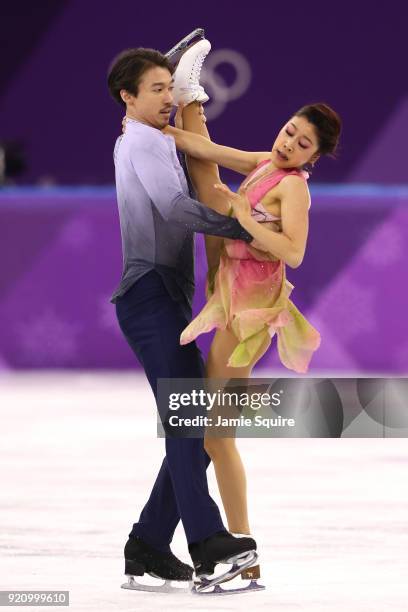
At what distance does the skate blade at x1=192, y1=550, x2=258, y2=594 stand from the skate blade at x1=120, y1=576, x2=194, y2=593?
0.39 ft

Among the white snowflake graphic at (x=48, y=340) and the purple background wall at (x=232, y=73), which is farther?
the purple background wall at (x=232, y=73)

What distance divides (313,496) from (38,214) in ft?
16.6

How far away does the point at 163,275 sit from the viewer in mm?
4242

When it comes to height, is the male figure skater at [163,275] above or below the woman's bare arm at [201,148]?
below

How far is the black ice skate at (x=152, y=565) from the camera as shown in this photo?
172 inches

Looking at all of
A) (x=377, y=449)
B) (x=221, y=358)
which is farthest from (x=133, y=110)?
(x=377, y=449)

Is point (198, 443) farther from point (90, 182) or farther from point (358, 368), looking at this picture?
point (90, 182)

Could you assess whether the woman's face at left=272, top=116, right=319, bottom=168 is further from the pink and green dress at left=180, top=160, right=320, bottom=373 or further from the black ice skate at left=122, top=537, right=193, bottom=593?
the black ice skate at left=122, top=537, right=193, bottom=593

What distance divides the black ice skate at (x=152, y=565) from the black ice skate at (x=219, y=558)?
6.2 inches

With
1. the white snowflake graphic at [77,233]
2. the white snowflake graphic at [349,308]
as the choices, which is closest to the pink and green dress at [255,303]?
the white snowflake graphic at [349,308]

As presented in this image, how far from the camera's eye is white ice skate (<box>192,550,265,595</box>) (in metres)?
4.13

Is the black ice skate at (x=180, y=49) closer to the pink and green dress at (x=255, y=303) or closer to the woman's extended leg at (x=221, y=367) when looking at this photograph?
the woman's extended leg at (x=221, y=367)

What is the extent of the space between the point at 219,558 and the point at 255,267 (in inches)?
31.4

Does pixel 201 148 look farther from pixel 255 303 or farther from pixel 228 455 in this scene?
pixel 228 455
